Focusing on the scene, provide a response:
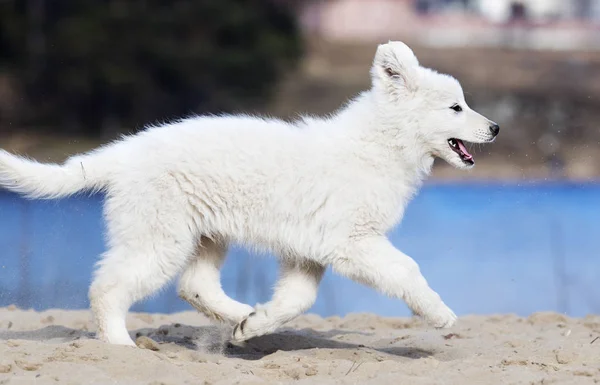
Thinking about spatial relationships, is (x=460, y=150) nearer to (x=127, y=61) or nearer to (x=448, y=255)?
(x=448, y=255)

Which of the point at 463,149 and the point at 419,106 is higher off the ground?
the point at 419,106

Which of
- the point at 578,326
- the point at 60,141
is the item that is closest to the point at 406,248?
the point at 578,326

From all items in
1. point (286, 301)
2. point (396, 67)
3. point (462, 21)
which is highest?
point (462, 21)

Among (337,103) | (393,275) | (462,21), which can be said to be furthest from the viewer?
(462,21)

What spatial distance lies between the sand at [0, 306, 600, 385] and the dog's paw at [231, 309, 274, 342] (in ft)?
0.45

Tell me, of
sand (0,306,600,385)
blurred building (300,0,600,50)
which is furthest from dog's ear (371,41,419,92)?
blurred building (300,0,600,50)

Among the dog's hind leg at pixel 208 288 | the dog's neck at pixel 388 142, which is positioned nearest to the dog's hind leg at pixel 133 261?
the dog's hind leg at pixel 208 288

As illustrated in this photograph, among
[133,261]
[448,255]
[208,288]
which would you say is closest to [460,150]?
[208,288]

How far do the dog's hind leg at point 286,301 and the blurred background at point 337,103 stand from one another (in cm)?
62

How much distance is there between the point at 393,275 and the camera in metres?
5.20

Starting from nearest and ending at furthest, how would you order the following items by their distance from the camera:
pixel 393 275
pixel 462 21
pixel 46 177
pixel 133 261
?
pixel 393 275
pixel 133 261
pixel 46 177
pixel 462 21

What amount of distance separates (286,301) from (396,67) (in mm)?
1424

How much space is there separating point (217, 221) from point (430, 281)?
5.39m

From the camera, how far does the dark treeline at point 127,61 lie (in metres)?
21.5
